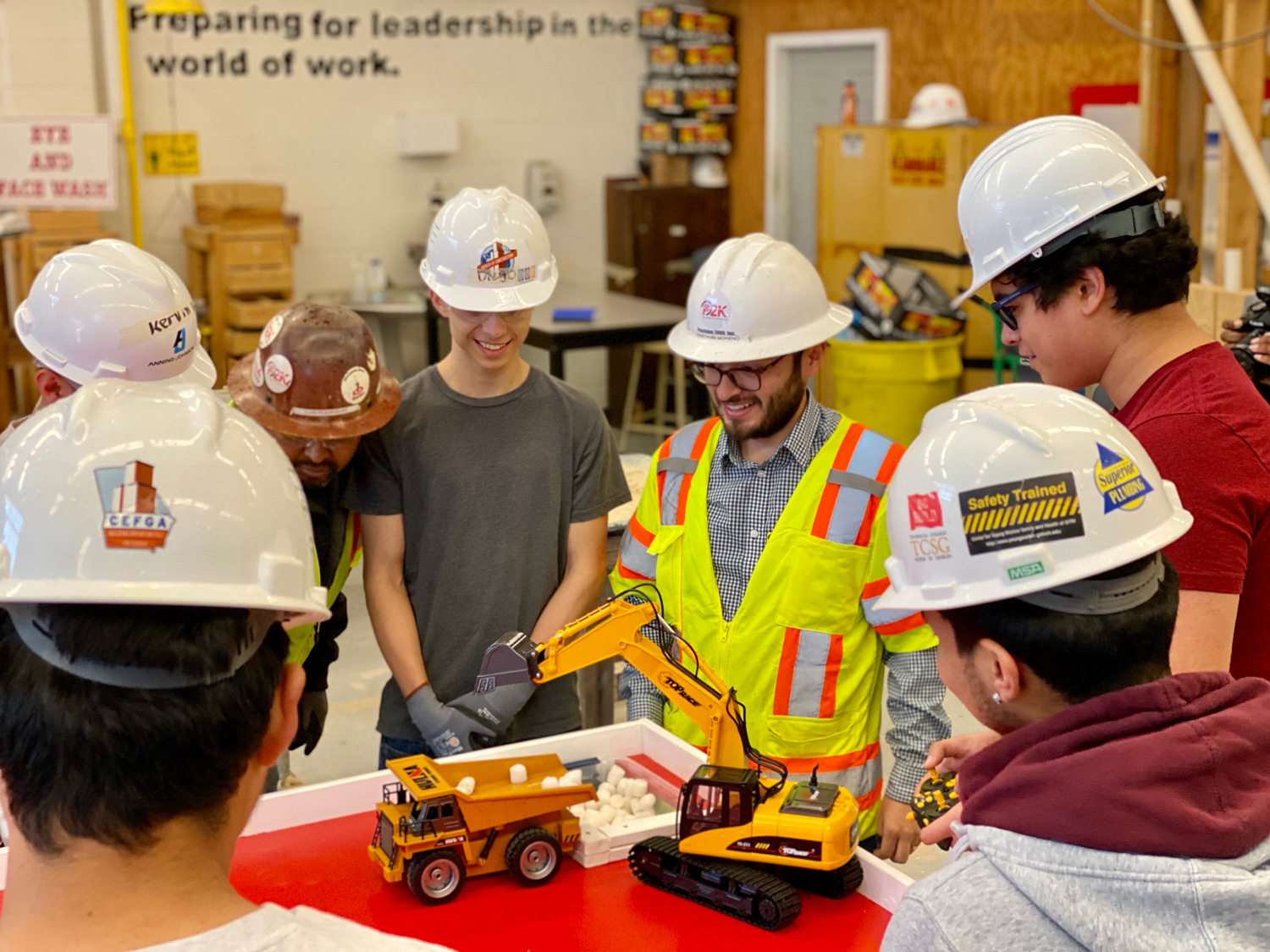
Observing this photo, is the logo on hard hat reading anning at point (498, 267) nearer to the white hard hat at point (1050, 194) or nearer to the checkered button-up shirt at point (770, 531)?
the checkered button-up shirt at point (770, 531)

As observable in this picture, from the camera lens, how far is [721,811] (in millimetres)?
2055

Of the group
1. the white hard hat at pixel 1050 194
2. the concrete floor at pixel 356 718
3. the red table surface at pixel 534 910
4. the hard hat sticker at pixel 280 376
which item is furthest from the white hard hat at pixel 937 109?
the red table surface at pixel 534 910

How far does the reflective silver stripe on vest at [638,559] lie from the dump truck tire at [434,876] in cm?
79

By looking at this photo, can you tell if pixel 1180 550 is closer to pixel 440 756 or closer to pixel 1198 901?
pixel 1198 901

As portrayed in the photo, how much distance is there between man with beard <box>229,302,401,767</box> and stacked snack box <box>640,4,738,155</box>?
7159mm

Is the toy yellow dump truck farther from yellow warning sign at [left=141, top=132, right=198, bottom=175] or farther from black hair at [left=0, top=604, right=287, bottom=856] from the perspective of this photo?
yellow warning sign at [left=141, top=132, right=198, bottom=175]

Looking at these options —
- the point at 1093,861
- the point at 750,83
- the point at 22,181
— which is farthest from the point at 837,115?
the point at 1093,861

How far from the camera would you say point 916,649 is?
248 cm

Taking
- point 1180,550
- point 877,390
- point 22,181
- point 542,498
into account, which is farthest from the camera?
point 877,390

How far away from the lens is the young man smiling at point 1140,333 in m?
1.74

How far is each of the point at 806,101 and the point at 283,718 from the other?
8753 mm

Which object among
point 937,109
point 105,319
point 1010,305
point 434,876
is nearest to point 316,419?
point 105,319

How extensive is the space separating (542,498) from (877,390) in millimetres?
4603

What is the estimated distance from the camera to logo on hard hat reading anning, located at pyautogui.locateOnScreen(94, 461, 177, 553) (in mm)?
1109
